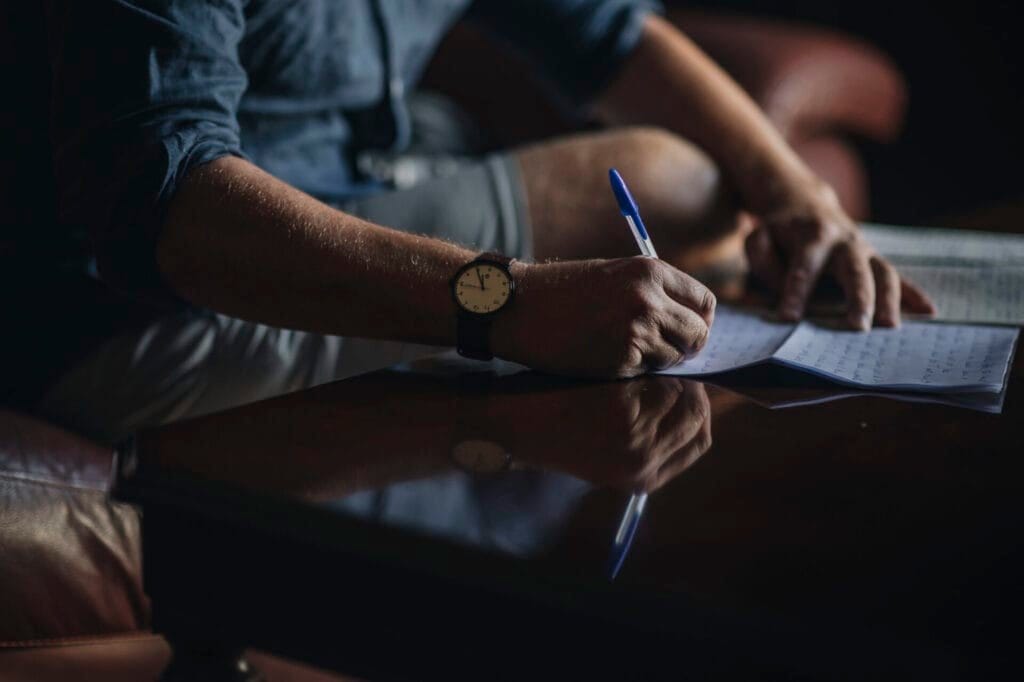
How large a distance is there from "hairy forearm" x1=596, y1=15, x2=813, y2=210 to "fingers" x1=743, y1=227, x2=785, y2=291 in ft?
0.29

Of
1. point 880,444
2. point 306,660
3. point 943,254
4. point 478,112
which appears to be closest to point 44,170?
point 306,660

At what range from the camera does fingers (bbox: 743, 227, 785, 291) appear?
1003mm

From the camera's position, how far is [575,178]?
3.76 feet

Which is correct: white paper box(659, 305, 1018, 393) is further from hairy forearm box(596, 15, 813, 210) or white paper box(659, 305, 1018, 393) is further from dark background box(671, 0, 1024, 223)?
dark background box(671, 0, 1024, 223)

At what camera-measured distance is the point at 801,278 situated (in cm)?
93

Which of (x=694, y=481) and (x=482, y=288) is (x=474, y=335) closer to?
(x=482, y=288)

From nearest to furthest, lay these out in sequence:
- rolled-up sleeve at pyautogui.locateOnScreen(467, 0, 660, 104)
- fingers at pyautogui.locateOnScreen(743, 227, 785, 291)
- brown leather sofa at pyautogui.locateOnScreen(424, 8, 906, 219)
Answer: fingers at pyautogui.locateOnScreen(743, 227, 785, 291) < rolled-up sleeve at pyautogui.locateOnScreen(467, 0, 660, 104) < brown leather sofa at pyautogui.locateOnScreen(424, 8, 906, 219)

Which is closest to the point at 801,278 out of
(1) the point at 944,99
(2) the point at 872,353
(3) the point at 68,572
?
(2) the point at 872,353

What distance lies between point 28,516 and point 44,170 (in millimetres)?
332

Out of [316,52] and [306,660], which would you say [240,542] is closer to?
[306,660]

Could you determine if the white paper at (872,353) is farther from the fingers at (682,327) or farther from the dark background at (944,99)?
the dark background at (944,99)

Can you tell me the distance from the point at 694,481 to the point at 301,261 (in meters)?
0.32

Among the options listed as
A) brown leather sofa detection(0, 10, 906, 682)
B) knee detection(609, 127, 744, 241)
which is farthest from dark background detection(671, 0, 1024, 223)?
brown leather sofa detection(0, 10, 906, 682)

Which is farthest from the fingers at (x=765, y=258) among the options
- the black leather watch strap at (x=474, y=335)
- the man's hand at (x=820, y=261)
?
the black leather watch strap at (x=474, y=335)
